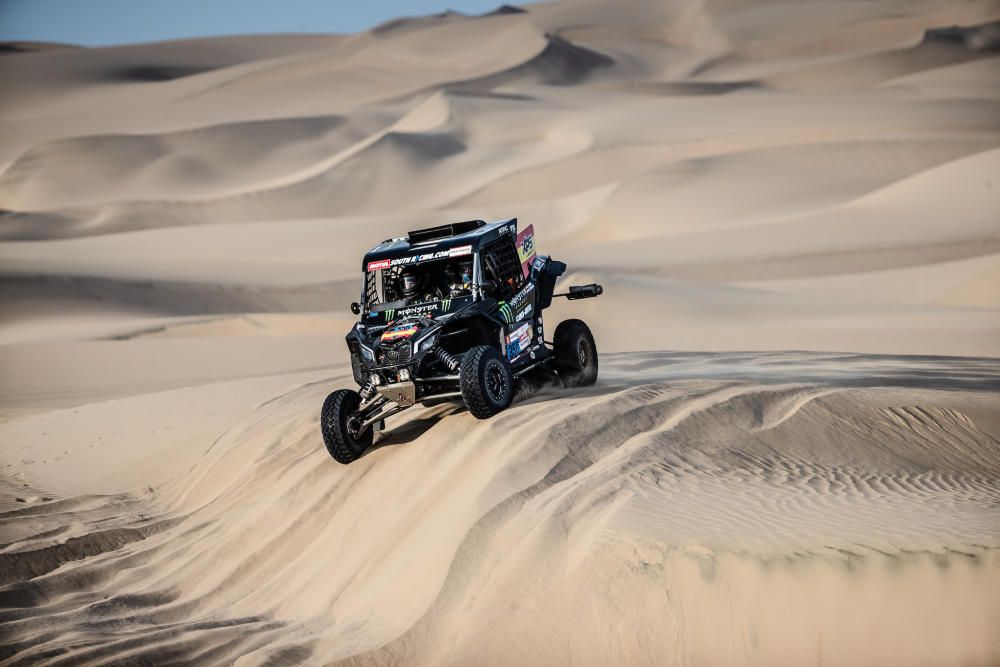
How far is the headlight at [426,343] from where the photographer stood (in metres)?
10.7

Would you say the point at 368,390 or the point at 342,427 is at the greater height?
the point at 368,390

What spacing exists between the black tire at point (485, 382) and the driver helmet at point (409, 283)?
1.41 meters

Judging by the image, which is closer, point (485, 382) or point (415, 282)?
point (485, 382)

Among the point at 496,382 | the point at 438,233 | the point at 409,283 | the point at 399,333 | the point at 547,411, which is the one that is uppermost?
the point at 438,233

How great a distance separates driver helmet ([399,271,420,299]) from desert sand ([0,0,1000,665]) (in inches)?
49.8

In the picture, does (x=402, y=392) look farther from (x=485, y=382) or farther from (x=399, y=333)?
(x=485, y=382)

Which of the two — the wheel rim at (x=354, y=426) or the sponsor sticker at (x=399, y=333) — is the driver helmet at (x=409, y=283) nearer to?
the sponsor sticker at (x=399, y=333)

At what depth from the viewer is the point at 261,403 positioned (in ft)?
54.4

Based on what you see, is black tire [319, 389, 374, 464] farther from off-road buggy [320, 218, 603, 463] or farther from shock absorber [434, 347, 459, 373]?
shock absorber [434, 347, 459, 373]

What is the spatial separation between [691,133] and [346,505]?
183 feet

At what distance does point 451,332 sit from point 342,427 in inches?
52.8

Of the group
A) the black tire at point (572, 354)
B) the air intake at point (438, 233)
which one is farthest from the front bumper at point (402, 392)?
the black tire at point (572, 354)

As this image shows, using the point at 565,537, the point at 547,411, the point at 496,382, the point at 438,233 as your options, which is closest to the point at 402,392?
the point at 496,382

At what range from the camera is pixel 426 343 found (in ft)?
35.3
